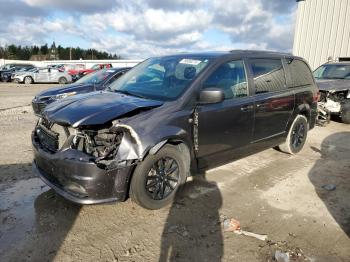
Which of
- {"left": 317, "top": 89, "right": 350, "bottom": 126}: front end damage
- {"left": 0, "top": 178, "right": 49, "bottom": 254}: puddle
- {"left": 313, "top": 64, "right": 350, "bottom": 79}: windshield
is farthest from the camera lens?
{"left": 313, "top": 64, "right": 350, "bottom": 79}: windshield

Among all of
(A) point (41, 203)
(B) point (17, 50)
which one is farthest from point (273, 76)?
(B) point (17, 50)

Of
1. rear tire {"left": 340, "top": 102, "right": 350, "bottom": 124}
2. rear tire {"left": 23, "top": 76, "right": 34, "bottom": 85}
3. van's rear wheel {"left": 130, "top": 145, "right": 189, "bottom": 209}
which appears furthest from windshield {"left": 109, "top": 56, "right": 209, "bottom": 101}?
rear tire {"left": 23, "top": 76, "right": 34, "bottom": 85}

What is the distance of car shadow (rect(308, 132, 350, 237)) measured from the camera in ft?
13.9

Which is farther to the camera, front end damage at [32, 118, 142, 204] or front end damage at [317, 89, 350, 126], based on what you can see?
front end damage at [317, 89, 350, 126]

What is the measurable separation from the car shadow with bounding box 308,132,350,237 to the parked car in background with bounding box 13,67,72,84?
23923 millimetres

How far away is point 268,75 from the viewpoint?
18.0 ft

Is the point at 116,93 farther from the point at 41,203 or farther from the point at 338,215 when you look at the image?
the point at 338,215

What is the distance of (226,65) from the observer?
4.76 metres

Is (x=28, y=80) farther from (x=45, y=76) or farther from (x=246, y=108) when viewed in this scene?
(x=246, y=108)

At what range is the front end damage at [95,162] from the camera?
3564 mm

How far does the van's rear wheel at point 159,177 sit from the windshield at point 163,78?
0.73 meters

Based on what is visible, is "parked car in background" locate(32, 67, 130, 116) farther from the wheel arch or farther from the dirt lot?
the wheel arch

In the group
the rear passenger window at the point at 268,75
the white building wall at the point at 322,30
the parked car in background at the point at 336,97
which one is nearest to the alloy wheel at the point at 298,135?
the rear passenger window at the point at 268,75

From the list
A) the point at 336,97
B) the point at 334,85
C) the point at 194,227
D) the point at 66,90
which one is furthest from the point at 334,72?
the point at 194,227
